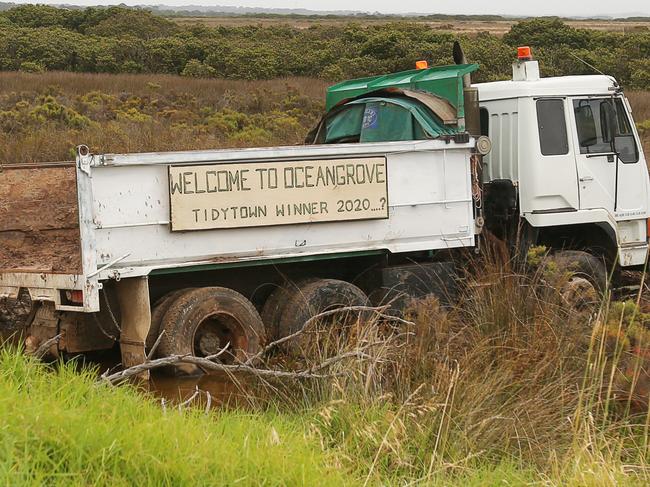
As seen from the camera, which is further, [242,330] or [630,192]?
[630,192]

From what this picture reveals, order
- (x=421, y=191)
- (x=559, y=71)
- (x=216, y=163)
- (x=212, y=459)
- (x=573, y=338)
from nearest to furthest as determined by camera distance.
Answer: (x=212, y=459) < (x=573, y=338) < (x=216, y=163) < (x=421, y=191) < (x=559, y=71)

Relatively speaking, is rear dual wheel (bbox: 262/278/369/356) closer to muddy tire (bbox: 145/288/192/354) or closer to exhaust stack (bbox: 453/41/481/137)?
muddy tire (bbox: 145/288/192/354)

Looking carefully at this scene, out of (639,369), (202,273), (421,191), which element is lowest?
(639,369)

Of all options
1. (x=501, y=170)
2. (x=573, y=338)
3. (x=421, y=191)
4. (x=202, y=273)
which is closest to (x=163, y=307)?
(x=202, y=273)

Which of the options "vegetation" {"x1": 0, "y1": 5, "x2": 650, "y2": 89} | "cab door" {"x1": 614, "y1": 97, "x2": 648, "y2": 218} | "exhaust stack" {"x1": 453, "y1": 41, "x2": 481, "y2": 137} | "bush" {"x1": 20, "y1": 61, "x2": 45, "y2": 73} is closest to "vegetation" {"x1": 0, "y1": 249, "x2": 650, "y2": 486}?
"exhaust stack" {"x1": 453, "y1": 41, "x2": 481, "y2": 137}

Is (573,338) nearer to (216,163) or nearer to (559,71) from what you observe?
(216,163)

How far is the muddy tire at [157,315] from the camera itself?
842 centimetres

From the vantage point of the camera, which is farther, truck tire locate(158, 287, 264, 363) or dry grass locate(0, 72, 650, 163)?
dry grass locate(0, 72, 650, 163)

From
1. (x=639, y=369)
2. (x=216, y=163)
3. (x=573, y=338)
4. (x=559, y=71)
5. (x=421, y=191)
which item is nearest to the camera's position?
(x=639, y=369)

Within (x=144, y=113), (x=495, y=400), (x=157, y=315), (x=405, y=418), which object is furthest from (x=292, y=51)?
(x=405, y=418)

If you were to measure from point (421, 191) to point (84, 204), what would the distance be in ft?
10.3

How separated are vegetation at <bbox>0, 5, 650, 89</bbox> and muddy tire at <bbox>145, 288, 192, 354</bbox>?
27988 mm

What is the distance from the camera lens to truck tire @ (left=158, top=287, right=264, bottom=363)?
8.29 meters

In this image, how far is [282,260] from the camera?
28.9 ft
